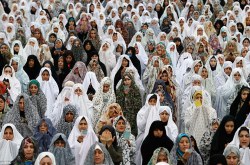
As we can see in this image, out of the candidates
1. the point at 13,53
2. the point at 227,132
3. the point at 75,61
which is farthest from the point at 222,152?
the point at 13,53

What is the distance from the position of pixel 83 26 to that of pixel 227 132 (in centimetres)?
849

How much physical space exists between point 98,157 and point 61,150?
61 centimetres

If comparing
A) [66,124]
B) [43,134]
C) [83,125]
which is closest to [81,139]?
[83,125]

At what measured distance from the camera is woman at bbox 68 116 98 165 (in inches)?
448

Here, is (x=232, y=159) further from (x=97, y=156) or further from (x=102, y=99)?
(x=102, y=99)

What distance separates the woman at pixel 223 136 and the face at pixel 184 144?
2.47 feet

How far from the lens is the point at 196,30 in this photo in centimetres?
1975

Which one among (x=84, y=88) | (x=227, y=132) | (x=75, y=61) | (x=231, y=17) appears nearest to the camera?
(x=227, y=132)

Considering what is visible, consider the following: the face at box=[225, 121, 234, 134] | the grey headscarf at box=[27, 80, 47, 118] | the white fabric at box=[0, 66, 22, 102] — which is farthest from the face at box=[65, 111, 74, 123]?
the face at box=[225, 121, 234, 134]

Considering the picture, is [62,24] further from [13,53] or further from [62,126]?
[62,126]

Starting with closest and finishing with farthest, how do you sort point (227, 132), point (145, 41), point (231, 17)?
point (227, 132)
point (145, 41)
point (231, 17)

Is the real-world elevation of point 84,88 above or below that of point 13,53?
below

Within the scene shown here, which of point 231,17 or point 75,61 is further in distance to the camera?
point 231,17

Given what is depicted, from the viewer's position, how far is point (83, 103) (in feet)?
44.8
